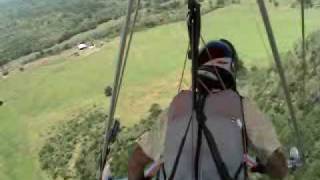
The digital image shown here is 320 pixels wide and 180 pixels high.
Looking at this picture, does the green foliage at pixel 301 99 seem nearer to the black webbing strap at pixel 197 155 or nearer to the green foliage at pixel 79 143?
the green foliage at pixel 79 143

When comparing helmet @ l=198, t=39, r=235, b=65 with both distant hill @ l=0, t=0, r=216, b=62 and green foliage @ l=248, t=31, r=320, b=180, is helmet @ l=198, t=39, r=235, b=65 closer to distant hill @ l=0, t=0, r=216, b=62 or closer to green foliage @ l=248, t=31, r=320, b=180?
green foliage @ l=248, t=31, r=320, b=180

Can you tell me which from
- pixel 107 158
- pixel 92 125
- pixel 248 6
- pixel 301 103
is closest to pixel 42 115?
pixel 92 125

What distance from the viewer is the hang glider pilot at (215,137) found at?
3.49 meters

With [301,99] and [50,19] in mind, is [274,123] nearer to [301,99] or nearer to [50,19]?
[301,99]

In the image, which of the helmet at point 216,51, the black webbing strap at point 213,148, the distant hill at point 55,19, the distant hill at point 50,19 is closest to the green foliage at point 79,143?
the distant hill at point 55,19

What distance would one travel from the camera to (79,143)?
4197 centimetres

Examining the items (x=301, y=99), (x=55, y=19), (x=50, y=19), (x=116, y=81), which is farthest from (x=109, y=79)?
(x=50, y=19)

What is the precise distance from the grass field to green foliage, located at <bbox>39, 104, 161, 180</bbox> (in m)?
0.92

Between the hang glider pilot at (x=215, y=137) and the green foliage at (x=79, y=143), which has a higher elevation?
the hang glider pilot at (x=215, y=137)

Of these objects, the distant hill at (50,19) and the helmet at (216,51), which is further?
the distant hill at (50,19)

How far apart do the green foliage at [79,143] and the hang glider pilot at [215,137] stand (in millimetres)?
29092

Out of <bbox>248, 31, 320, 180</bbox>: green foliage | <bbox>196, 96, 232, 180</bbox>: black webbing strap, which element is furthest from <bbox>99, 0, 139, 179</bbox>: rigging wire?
<bbox>248, 31, 320, 180</bbox>: green foliage

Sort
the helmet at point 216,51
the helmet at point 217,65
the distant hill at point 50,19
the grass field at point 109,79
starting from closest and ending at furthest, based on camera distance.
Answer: the helmet at point 217,65 < the helmet at point 216,51 < the grass field at point 109,79 < the distant hill at point 50,19

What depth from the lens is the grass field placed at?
133 ft
